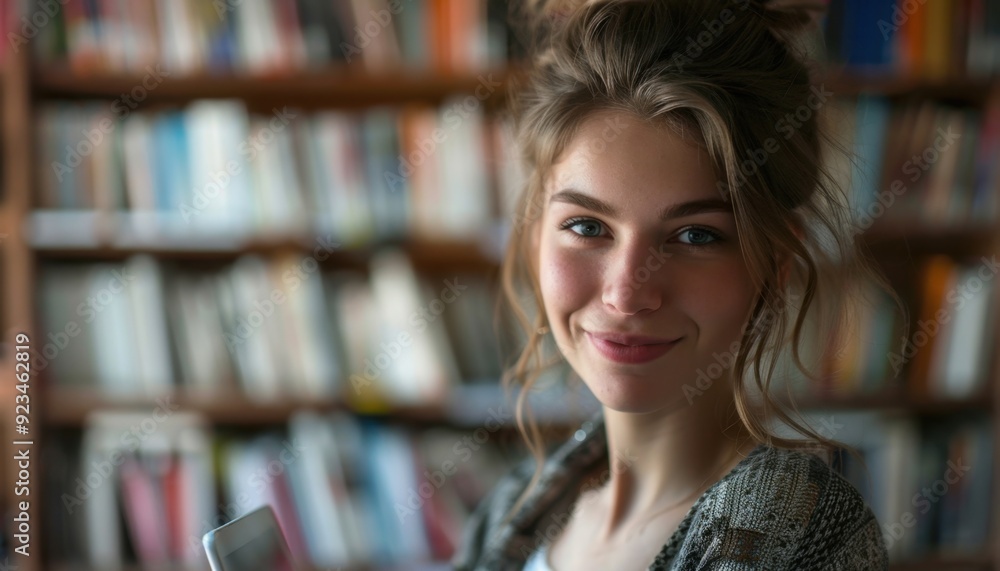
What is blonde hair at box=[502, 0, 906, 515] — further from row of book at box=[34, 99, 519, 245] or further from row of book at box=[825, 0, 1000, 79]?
row of book at box=[825, 0, 1000, 79]

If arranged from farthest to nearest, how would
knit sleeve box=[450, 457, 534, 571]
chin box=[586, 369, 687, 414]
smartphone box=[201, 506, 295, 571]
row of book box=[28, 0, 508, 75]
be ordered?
1. row of book box=[28, 0, 508, 75]
2. knit sleeve box=[450, 457, 534, 571]
3. chin box=[586, 369, 687, 414]
4. smartphone box=[201, 506, 295, 571]

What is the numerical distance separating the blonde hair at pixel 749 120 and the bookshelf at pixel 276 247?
903 millimetres

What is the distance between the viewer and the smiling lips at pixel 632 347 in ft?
2.60

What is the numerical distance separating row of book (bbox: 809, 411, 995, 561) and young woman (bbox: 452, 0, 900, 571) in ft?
3.95

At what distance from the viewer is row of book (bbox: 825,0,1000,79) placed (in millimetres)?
1826

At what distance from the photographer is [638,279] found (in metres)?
0.77

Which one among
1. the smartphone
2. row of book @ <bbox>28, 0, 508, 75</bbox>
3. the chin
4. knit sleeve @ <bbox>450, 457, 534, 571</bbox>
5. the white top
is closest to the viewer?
the smartphone

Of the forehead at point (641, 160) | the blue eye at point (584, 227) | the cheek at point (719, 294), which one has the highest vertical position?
the forehead at point (641, 160)

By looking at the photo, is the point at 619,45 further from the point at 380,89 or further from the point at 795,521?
the point at 380,89

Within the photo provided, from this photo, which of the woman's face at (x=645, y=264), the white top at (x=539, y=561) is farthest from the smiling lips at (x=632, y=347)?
the white top at (x=539, y=561)

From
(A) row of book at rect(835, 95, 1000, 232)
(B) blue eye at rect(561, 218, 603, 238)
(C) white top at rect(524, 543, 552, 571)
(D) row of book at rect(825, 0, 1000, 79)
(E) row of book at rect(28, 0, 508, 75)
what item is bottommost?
(C) white top at rect(524, 543, 552, 571)

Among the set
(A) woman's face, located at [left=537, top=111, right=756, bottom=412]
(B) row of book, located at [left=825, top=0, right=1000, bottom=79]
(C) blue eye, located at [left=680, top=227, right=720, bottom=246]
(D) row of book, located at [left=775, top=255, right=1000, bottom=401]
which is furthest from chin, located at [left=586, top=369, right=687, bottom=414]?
(B) row of book, located at [left=825, top=0, right=1000, bottom=79]

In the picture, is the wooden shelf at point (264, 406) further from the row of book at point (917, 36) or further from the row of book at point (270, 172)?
the row of book at point (917, 36)

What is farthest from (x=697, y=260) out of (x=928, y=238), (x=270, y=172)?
(x=928, y=238)
